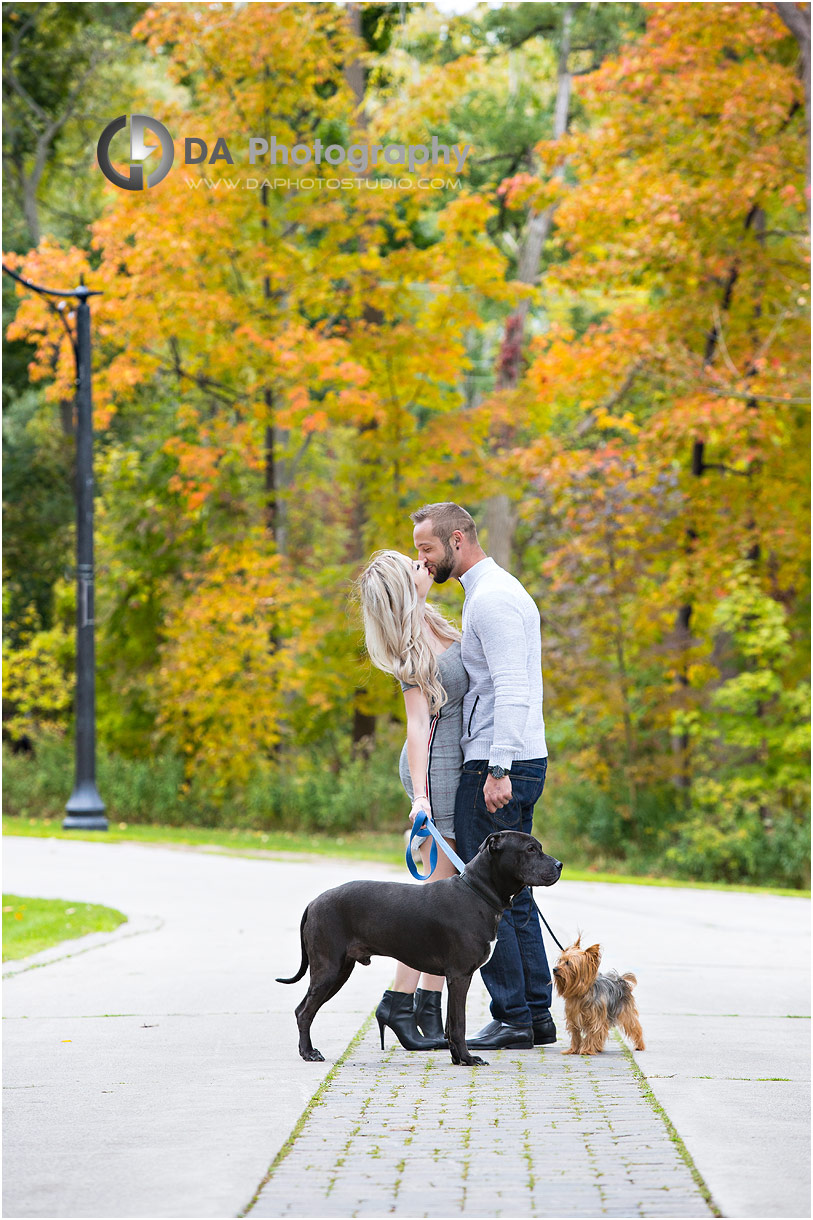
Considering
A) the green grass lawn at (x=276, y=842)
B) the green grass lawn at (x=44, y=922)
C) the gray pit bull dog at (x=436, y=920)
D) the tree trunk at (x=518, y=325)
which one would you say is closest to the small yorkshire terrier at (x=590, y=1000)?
the gray pit bull dog at (x=436, y=920)

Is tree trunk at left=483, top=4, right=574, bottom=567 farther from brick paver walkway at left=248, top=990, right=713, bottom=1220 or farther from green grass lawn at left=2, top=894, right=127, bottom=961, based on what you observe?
brick paver walkway at left=248, top=990, right=713, bottom=1220

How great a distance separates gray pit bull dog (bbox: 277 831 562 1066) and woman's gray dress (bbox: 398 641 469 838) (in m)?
0.63

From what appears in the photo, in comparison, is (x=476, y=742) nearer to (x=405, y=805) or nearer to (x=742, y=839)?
(x=742, y=839)

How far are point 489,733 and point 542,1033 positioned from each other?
1.35m

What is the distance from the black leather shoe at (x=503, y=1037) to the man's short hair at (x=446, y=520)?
2034mm

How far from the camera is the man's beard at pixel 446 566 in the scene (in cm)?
605

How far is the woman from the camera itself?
588 centimetres

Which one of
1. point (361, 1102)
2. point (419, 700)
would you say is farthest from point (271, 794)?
point (361, 1102)

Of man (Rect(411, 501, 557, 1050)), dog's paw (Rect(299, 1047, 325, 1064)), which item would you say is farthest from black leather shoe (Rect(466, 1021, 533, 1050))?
dog's paw (Rect(299, 1047, 325, 1064))

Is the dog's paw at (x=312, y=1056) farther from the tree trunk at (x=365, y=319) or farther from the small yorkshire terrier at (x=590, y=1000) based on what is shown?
the tree trunk at (x=365, y=319)

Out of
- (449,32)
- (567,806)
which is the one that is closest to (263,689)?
(567,806)

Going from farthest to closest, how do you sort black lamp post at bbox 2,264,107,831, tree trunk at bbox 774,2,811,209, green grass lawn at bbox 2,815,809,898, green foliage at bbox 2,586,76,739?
green foliage at bbox 2,586,76,739
black lamp post at bbox 2,264,107,831
tree trunk at bbox 774,2,811,209
green grass lawn at bbox 2,815,809,898

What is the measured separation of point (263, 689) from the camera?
2041cm

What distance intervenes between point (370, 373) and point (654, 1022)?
14.2m
